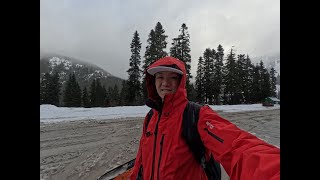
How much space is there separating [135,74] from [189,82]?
25.4ft

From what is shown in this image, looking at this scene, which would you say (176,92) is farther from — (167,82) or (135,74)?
(135,74)

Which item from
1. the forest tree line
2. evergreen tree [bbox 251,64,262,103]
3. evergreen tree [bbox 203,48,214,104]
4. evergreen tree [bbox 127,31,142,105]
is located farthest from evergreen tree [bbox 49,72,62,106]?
evergreen tree [bbox 251,64,262,103]

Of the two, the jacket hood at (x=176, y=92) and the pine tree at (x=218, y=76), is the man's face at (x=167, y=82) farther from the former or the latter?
the pine tree at (x=218, y=76)

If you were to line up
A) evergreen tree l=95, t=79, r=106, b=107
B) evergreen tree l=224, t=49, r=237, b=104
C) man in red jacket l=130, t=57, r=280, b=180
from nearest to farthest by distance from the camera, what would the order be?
1. man in red jacket l=130, t=57, r=280, b=180
2. evergreen tree l=224, t=49, r=237, b=104
3. evergreen tree l=95, t=79, r=106, b=107

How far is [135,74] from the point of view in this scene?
36.6m

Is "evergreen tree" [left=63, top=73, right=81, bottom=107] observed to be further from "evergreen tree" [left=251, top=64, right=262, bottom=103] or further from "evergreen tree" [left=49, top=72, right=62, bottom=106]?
"evergreen tree" [left=251, top=64, right=262, bottom=103]

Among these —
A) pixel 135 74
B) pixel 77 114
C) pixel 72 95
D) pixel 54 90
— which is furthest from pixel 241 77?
pixel 77 114

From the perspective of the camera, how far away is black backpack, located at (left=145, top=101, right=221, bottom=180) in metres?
1.89

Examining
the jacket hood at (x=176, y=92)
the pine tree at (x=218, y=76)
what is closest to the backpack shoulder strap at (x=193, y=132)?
the jacket hood at (x=176, y=92)

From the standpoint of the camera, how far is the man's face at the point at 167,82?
2.34 m

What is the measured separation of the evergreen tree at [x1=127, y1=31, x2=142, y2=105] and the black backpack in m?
33.3
